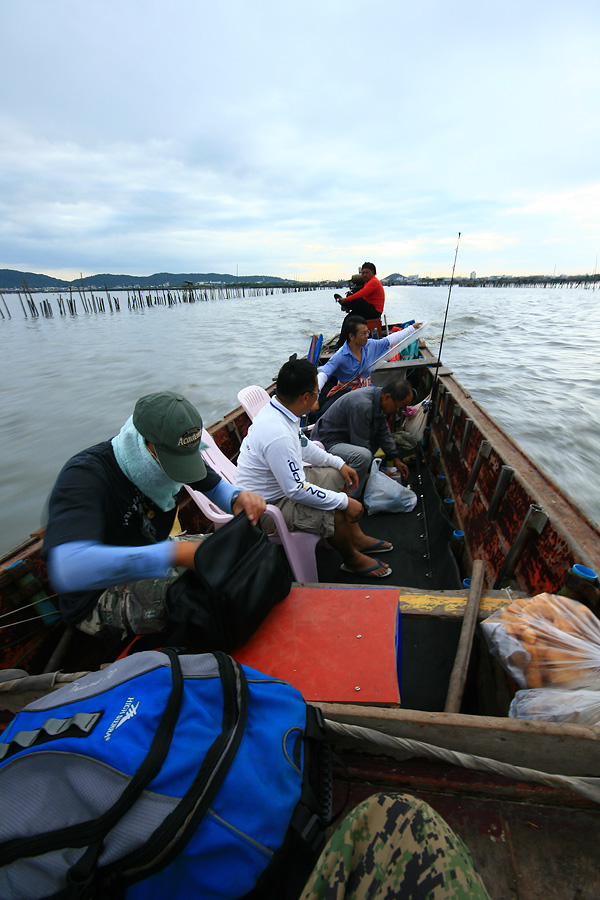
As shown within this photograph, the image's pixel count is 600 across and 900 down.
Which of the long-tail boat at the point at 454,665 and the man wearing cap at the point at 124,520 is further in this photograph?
the man wearing cap at the point at 124,520

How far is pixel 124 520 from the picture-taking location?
5.85ft

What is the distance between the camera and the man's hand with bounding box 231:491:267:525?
2004 mm

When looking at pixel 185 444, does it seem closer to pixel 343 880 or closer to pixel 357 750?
pixel 357 750

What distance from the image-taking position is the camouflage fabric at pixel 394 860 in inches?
32.6

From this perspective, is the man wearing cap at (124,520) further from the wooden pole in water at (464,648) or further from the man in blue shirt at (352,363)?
the man in blue shirt at (352,363)

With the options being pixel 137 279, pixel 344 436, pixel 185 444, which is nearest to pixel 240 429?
pixel 344 436

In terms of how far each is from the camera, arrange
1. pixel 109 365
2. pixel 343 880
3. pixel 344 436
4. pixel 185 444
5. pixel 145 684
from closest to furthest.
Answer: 1. pixel 343 880
2. pixel 145 684
3. pixel 185 444
4. pixel 344 436
5. pixel 109 365

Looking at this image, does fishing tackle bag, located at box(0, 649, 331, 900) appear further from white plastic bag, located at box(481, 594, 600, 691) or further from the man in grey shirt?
the man in grey shirt

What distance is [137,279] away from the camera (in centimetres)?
18375

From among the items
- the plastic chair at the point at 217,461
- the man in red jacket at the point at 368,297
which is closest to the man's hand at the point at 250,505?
the plastic chair at the point at 217,461

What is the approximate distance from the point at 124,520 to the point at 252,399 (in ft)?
10.3

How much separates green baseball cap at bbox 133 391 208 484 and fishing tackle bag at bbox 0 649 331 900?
0.80 meters

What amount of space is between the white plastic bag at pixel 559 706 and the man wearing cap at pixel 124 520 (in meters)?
1.32

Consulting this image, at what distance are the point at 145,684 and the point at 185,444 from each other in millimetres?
942
